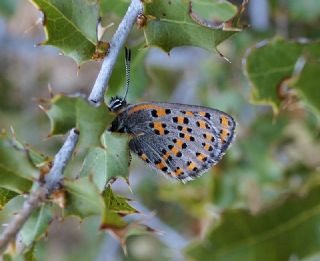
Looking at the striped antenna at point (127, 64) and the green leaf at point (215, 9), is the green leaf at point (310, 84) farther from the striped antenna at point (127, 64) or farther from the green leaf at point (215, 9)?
the striped antenna at point (127, 64)

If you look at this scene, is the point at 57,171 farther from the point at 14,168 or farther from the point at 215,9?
the point at 215,9

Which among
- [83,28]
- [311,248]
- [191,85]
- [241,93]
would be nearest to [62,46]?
[83,28]

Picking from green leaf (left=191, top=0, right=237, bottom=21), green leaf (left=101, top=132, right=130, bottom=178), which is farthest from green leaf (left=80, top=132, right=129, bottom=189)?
green leaf (left=191, top=0, right=237, bottom=21)

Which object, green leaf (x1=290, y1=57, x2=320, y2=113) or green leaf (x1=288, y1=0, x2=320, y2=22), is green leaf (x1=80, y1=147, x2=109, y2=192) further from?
green leaf (x1=288, y1=0, x2=320, y2=22)

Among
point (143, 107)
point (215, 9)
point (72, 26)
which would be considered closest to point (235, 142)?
point (215, 9)

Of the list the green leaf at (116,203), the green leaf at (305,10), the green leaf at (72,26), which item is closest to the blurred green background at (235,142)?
the green leaf at (305,10)
